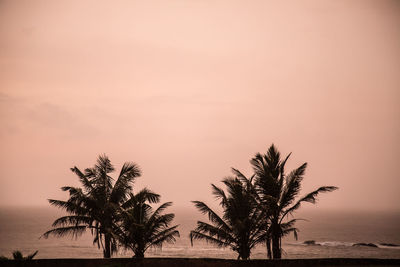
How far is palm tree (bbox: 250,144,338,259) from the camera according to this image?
2009 cm

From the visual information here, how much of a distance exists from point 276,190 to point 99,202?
301 inches

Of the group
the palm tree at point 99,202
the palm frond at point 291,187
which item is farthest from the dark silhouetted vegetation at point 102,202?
the palm frond at point 291,187

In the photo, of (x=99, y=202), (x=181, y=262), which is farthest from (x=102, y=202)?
(x=181, y=262)

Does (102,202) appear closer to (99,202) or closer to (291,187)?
(99,202)

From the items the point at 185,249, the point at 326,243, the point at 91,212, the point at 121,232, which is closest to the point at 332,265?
the point at 121,232

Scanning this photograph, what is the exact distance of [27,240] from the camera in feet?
310

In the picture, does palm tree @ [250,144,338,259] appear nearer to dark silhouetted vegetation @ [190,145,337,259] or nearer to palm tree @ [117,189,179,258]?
dark silhouetted vegetation @ [190,145,337,259]

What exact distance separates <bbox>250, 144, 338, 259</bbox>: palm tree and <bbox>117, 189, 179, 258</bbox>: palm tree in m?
4.02

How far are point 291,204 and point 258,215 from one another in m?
1.50

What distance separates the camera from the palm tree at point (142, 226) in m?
20.1

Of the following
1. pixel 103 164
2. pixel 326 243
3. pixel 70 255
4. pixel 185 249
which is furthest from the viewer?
pixel 326 243

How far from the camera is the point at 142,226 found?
19.7 metres

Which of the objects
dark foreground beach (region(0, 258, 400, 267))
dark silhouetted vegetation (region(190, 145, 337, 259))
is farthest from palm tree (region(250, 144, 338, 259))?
dark foreground beach (region(0, 258, 400, 267))

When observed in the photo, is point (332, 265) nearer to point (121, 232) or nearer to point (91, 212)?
point (121, 232)
